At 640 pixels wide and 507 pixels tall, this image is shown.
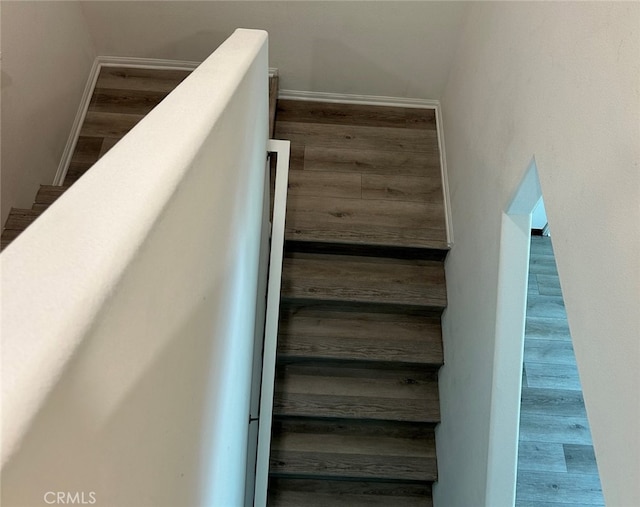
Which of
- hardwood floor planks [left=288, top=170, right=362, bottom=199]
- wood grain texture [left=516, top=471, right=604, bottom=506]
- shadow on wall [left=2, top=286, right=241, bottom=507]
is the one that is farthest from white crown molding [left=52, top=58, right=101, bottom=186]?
wood grain texture [left=516, top=471, right=604, bottom=506]

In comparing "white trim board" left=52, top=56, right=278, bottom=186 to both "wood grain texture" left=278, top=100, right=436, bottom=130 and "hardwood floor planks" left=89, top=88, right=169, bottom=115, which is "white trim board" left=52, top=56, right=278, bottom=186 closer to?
"hardwood floor planks" left=89, top=88, right=169, bottom=115

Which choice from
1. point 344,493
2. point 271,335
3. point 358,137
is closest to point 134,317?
point 271,335

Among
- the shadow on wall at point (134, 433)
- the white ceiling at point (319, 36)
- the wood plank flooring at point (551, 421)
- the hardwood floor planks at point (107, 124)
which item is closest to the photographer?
the shadow on wall at point (134, 433)

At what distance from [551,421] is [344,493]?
3.91 ft

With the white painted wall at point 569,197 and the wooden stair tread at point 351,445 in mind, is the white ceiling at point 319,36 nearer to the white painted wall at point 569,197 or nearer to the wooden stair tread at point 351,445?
the white painted wall at point 569,197

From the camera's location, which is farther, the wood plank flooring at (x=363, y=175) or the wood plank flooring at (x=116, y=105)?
the wood plank flooring at (x=116, y=105)

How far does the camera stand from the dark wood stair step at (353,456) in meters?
2.33

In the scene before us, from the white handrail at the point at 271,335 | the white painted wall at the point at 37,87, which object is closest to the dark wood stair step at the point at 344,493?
the white handrail at the point at 271,335

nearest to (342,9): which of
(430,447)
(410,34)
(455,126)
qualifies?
(410,34)

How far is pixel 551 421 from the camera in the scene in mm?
2555

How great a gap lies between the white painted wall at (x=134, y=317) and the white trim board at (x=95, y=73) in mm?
1764

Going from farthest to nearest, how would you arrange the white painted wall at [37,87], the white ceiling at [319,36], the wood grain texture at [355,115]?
the wood grain texture at [355,115] → the white ceiling at [319,36] → the white painted wall at [37,87]

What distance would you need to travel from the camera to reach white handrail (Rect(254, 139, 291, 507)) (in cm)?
195

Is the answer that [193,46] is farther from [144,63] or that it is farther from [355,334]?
[355,334]
